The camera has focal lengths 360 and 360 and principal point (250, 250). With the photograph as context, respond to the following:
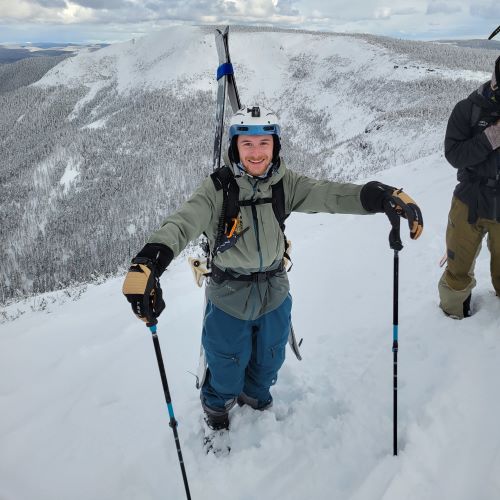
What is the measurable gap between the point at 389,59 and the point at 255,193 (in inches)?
3519

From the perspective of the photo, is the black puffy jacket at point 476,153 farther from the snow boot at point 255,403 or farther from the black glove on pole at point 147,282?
the black glove on pole at point 147,282

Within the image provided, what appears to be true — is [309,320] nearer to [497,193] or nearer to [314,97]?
[497,193]

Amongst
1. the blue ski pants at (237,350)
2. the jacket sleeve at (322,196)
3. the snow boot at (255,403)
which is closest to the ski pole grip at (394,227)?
the jacket sleeve at (322,196)

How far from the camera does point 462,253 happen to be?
3979mm

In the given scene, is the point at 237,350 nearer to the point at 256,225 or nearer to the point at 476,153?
the point at 256,225

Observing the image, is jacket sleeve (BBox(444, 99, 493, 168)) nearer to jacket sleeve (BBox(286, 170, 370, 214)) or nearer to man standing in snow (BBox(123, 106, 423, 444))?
man standing in snow (BBox(123, 106, 423, 444))

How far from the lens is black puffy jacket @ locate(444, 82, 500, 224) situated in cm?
348

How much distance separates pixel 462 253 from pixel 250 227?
2.57m

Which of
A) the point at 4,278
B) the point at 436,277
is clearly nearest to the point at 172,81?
the point at 4,278

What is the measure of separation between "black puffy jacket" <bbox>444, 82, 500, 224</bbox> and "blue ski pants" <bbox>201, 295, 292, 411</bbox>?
86.5 inches

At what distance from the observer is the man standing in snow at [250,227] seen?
9.37 ft

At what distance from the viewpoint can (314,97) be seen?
83312 mm

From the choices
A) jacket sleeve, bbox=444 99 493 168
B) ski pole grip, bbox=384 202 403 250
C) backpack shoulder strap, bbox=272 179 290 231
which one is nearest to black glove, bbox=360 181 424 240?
ski pole grip, bbox=384 202 403 250

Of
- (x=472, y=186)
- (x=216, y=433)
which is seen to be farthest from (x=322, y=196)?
(x=216, y=433)
